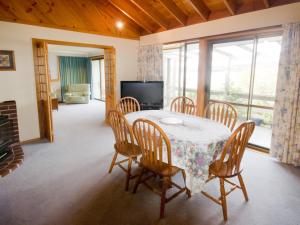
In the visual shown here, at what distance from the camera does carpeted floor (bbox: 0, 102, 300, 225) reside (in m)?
1.96

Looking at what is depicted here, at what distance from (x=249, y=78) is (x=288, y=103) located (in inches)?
45.7

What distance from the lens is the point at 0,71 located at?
357cm

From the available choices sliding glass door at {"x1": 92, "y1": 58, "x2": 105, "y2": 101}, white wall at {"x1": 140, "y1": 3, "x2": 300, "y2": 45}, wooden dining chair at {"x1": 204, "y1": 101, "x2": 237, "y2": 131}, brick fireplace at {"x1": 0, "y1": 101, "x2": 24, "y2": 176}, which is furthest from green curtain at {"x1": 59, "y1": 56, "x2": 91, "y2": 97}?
wooden dining chair at {"x1": 204, "y1": 101, "x2": 237, "y2": 131}

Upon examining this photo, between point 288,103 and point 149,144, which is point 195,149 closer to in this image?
point 149,144

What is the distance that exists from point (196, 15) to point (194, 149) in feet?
10.9

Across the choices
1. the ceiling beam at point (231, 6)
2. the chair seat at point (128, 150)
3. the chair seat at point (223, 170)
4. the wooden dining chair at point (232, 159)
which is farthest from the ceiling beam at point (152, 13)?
the chair seat at point (223, 170)

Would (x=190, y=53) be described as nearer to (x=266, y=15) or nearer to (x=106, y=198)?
(x=266, y=15)

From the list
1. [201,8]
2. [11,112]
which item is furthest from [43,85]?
[201,8]

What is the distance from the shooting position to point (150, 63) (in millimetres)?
5273

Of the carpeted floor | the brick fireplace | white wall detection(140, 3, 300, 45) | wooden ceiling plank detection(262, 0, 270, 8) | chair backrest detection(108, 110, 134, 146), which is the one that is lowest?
the carpeted floor

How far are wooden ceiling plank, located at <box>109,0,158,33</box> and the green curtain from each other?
5.63 metres

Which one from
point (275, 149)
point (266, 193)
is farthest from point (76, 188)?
point (275, 149)

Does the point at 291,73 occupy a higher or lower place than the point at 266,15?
lower

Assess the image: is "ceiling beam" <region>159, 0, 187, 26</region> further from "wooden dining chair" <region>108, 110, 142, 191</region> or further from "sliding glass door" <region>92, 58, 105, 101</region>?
"sliding glass door" <region>92, 58, 105, 101</region>
